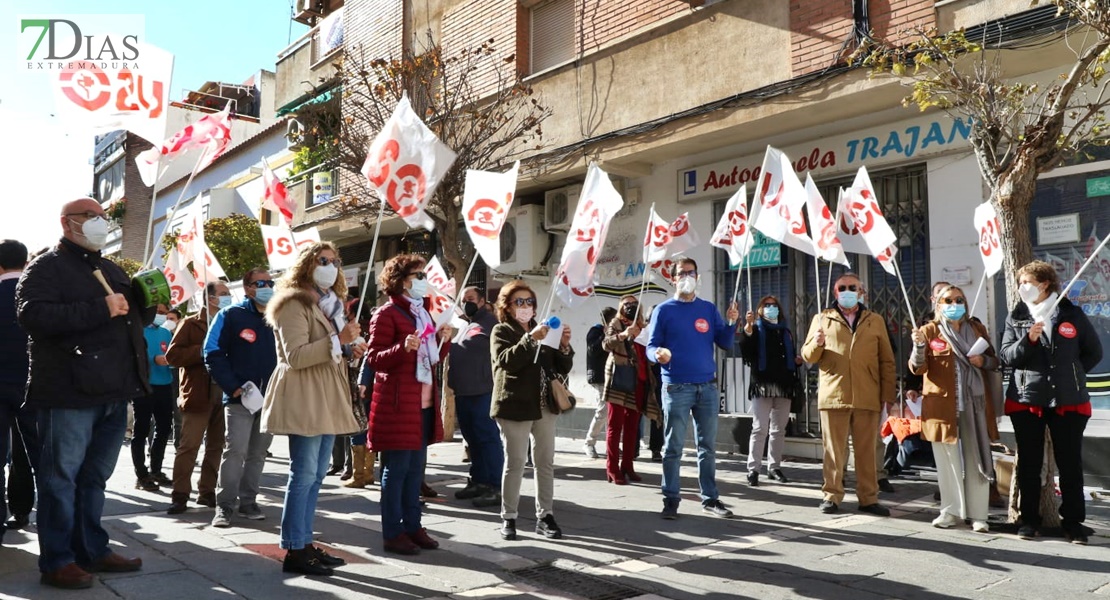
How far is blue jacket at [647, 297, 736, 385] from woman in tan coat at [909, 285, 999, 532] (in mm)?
1509

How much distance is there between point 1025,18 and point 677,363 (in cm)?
496

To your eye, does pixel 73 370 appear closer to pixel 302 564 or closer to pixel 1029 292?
pixel 302 564

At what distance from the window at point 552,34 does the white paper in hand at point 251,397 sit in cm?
894

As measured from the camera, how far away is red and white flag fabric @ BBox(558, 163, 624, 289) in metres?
6.99

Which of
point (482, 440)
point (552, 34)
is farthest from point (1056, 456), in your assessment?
point (552, 34)

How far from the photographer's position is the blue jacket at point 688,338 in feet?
22.7

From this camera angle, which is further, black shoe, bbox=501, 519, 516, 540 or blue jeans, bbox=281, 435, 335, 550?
black shoe, bbox=501, 519, 516, 540

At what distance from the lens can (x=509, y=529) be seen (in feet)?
19.7

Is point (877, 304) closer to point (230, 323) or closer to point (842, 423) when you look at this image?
point (842, 423)

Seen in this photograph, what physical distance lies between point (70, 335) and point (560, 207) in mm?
10700

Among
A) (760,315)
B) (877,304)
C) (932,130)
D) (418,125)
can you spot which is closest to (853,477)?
(760,315)

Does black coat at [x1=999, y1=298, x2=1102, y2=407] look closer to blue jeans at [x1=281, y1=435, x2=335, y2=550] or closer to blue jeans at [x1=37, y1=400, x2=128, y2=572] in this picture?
blue jeans at [x1=281, y1=435, x2=335, y2=550]

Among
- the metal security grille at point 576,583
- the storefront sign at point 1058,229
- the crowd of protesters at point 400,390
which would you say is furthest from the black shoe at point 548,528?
the storefront sign at point 1058,229

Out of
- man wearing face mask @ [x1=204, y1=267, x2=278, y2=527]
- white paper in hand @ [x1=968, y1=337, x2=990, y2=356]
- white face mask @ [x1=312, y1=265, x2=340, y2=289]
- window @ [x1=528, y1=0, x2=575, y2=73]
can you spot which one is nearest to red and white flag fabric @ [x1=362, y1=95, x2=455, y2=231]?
white face mask @ [x1=312, y1=265, x2=340, y2=289]
